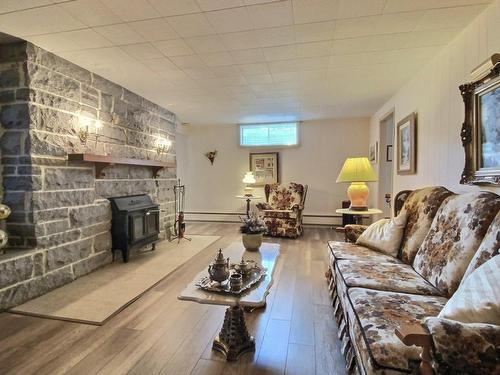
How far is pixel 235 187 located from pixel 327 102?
2856 millimetres

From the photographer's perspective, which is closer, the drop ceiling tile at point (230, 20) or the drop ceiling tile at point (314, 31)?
the drop ceiling tile at point (230, 20)

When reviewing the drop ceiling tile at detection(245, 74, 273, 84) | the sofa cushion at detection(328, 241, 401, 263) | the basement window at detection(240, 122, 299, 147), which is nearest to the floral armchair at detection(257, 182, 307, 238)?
the basement window at detection(240, 122, 299, 147)

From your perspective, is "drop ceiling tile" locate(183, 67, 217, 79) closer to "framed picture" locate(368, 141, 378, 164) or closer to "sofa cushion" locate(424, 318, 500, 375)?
"sofa cushion" locate(424, 318, 500, 375)

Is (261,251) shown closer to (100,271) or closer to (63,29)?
(100,271)

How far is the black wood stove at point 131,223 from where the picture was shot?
352 cm

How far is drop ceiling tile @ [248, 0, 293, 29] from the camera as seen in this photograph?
6.34 feet

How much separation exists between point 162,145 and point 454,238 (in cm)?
425

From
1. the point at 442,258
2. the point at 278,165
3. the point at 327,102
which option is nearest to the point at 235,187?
the point at 278,165

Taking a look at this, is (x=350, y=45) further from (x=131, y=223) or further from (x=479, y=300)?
(x=131, y=223)

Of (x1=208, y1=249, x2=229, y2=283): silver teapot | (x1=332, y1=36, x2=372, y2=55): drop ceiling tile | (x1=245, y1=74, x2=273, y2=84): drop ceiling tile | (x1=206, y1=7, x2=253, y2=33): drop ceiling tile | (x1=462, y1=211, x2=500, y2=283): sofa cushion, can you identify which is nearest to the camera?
(x1=462, y1=211, x2=500, y2=283): sofa cushion

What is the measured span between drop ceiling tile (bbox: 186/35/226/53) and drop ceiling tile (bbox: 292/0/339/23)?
73 cm

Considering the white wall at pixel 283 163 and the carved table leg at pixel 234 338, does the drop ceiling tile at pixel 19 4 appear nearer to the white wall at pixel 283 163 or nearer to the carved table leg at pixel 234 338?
the carved table leg at pixel 234 338

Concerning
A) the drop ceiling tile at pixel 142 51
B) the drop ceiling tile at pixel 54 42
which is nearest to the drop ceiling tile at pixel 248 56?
the drop ceiling tile at pixel 142 51

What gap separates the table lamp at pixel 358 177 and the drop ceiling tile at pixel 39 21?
296 cm
